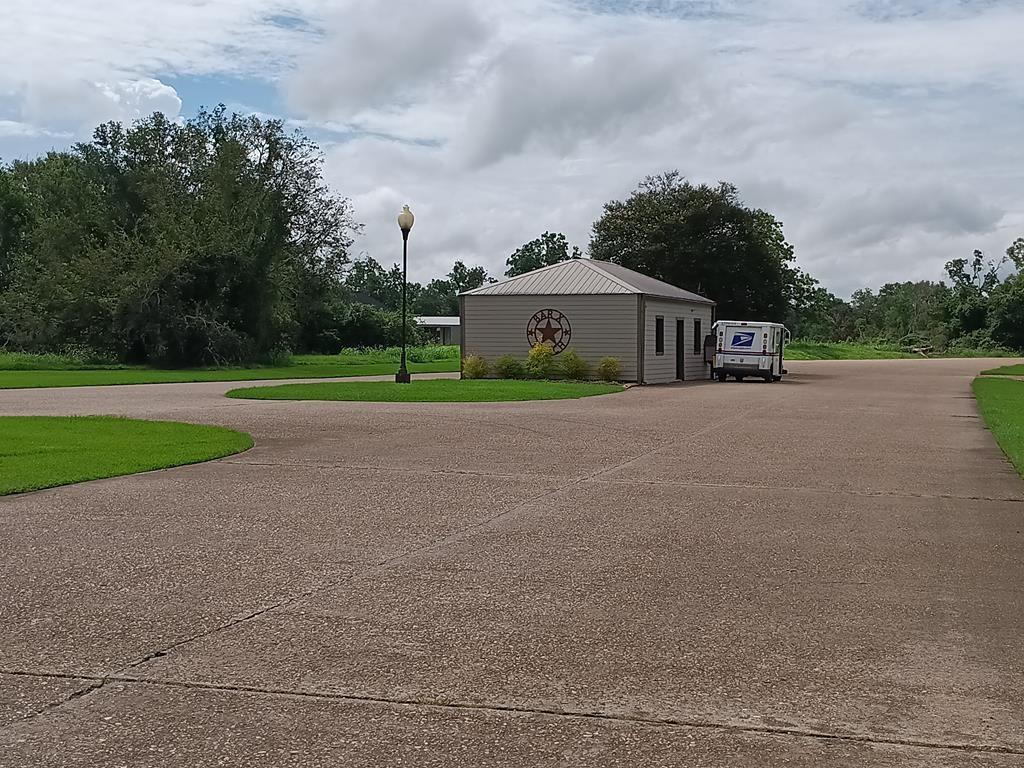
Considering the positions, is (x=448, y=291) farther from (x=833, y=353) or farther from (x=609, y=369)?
(x=609, y=369)

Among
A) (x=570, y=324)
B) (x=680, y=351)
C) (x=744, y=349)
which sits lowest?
(x=680, y=351)

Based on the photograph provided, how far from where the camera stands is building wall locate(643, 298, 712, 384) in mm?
34688

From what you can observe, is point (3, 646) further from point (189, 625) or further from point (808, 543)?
point (808, 543)

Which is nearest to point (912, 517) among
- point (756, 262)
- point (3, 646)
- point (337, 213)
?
point (3, 646)

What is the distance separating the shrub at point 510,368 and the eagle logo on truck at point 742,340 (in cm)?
704

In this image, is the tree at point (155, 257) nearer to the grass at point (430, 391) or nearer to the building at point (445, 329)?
the grass at point (430, 391)

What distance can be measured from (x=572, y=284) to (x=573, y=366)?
2974mm

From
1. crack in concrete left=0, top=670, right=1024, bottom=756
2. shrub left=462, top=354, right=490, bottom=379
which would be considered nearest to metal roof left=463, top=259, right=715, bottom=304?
shrub left=462, top=354, right=490, bottom=379

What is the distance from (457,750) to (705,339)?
36592 mm

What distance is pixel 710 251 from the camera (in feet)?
176

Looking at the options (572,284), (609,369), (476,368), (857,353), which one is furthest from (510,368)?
(857,353)

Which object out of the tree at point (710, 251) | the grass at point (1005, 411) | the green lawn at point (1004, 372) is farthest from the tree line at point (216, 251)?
the grass at point (1005, 411)

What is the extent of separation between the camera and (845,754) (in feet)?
13.5

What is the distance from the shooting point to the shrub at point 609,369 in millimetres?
33344
